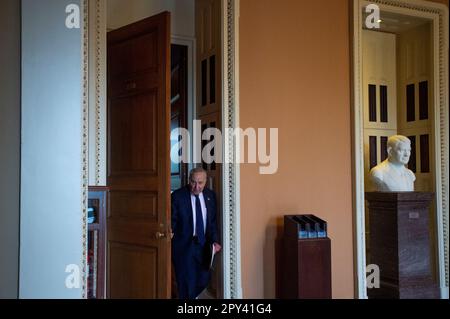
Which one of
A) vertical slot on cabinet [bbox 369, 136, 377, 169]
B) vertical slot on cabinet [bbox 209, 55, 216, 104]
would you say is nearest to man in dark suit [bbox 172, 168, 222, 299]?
A: vertical slot on cabinet [bbox 209, 55, 216, 104]

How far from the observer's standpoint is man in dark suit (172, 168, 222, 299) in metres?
3.80

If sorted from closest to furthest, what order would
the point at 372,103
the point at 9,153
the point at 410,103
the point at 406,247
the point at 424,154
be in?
the point at 9,153 < the point at 406,247 < the point at 424,154 < the point at 410,103 < the point at 372,103

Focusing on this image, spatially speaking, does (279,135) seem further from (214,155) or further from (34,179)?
(34,179)

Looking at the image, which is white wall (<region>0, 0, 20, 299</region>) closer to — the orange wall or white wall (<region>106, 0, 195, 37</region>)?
the orange wall

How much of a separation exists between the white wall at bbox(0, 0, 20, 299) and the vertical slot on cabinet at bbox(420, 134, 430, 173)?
179 inches

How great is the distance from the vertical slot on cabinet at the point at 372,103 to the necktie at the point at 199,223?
9.53ft

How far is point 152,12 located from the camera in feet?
15.2

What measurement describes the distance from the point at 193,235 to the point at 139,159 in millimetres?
836

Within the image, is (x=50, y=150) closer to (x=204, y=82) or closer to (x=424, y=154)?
(x=204, y=82)

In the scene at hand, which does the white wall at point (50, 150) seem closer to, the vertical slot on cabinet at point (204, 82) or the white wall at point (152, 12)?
the vertical slot on cabinet at point (204, 82)

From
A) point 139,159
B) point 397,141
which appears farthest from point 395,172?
point 139,159

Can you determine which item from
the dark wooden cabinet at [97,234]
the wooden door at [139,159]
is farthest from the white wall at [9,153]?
the wooden door at [139,159]

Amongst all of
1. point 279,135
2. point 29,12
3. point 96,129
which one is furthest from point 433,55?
point 29,12

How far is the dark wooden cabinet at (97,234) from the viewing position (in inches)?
119
